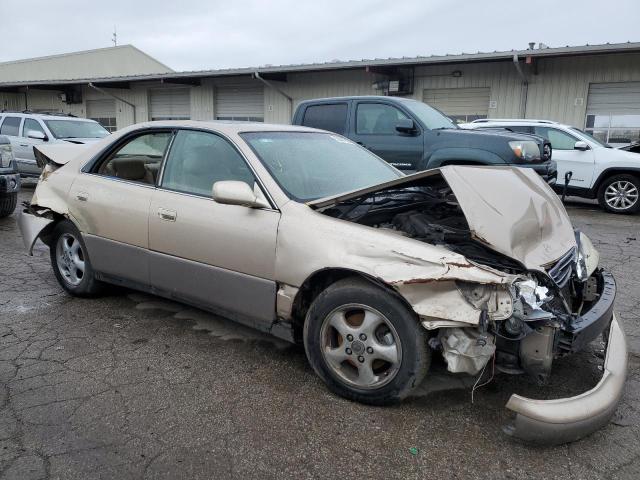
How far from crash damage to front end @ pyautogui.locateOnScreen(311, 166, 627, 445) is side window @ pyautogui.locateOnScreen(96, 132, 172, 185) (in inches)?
69.5

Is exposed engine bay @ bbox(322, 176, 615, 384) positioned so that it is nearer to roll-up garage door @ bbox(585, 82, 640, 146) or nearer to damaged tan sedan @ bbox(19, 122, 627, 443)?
damaged tan sedan @ bbox(19, 122, 627, 443)

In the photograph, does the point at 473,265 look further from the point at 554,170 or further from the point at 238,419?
the point at 554,170

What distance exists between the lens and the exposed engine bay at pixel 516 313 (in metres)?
2.53

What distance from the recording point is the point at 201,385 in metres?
3.13

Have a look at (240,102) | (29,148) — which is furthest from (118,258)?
(240,102)

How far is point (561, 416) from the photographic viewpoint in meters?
2.38

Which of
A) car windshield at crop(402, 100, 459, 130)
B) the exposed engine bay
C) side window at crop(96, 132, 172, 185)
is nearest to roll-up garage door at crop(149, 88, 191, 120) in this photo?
car windshield at crop(402, 100, 459, 130)

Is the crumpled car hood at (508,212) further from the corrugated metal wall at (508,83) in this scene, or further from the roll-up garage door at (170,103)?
the roll-up garage door at (170,103)

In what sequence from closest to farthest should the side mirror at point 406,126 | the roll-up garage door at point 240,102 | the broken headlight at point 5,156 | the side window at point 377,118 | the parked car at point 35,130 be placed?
the broken headlight at point 5,156
the side mirror at point 406,126
the side window at point 377,118
the parked car at point 35,130
the roll-up garage door at point 240,102

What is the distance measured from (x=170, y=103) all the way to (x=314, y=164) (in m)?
19.4

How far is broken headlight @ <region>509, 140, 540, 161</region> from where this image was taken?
25.3 feet

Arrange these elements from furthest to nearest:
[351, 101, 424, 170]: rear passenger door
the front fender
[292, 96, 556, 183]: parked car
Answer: [351, 101, 424, 170]: rear passenger door
[292, 96, 556, 183]: parked car
the front fender

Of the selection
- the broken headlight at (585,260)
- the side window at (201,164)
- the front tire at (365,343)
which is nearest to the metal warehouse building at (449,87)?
the broken headlight at (585,260)

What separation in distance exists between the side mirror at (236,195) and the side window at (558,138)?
890cm
